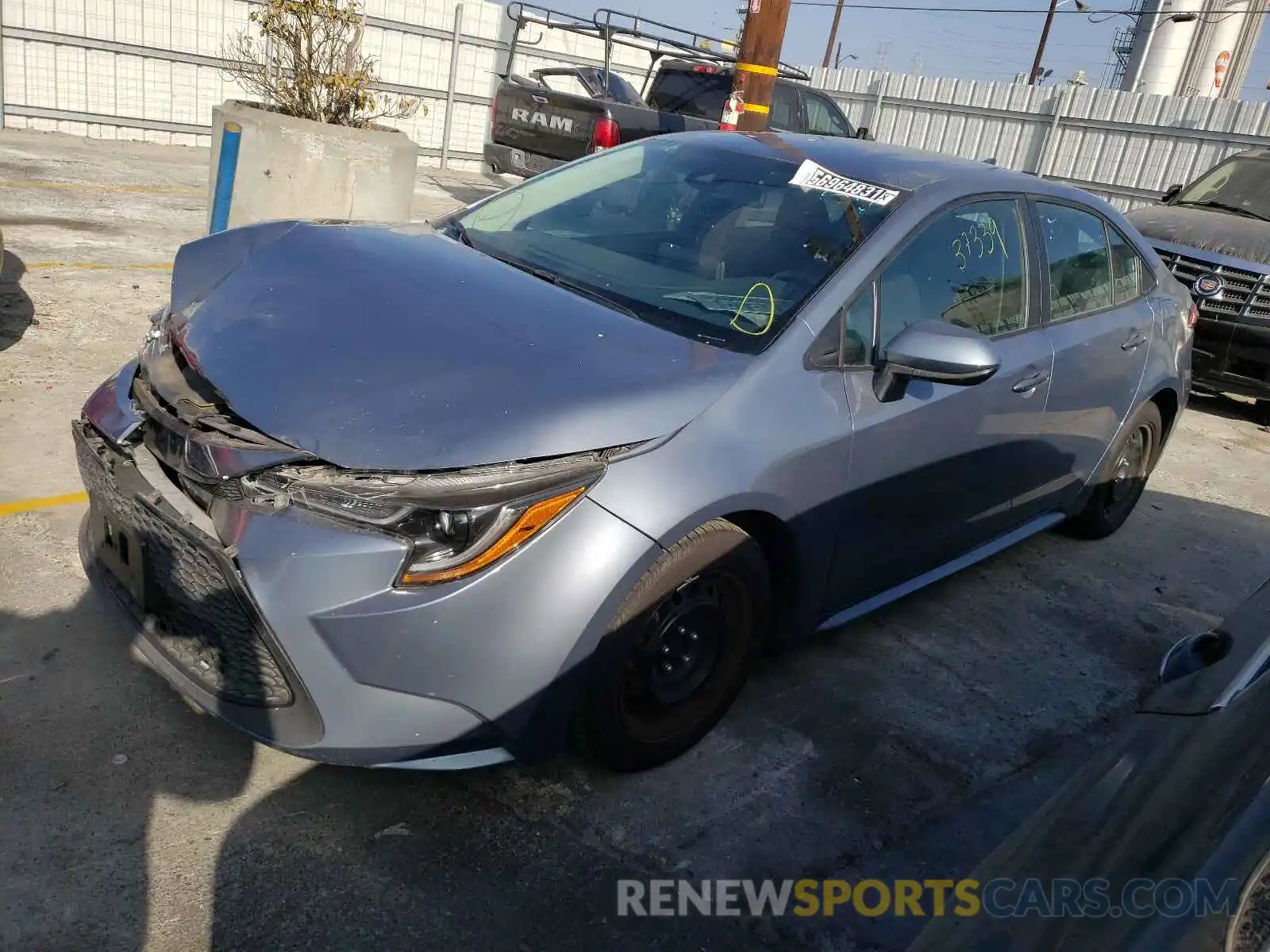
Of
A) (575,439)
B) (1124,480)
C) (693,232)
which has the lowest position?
(1124,480)

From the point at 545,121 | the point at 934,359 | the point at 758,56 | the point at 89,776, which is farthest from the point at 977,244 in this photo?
the point at 545,121

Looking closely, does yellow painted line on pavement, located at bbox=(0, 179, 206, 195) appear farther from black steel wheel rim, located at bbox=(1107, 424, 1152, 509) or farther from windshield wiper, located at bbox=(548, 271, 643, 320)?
black steel wheel rim, located at bbox=(1107, 424, 1152, 509)

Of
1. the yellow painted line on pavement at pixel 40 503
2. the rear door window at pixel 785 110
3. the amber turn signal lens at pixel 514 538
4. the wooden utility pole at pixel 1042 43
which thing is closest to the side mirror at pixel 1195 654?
the amber turn signal lens at pixel 514 538

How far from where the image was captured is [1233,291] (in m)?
7.71

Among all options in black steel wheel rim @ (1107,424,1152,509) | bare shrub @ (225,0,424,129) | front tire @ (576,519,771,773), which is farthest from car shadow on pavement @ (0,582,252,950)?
bare shrub @ (225,0,424,129)

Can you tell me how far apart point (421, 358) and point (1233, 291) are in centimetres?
727

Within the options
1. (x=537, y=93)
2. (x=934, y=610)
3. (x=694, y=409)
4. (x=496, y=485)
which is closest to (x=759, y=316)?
(x=694, y=409)

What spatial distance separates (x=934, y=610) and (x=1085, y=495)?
1086 mm

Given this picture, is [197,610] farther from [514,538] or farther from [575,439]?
[575,439]

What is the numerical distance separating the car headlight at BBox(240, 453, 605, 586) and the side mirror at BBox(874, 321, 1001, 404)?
1.19 metres

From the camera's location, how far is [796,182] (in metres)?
3.45

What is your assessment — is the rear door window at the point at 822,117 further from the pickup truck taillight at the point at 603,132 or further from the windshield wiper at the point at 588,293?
the windshield wiper at the point at 588,293

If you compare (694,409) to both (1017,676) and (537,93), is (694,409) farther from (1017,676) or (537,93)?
(537,93)

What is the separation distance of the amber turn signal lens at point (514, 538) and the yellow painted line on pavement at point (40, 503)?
2271 millimetres
